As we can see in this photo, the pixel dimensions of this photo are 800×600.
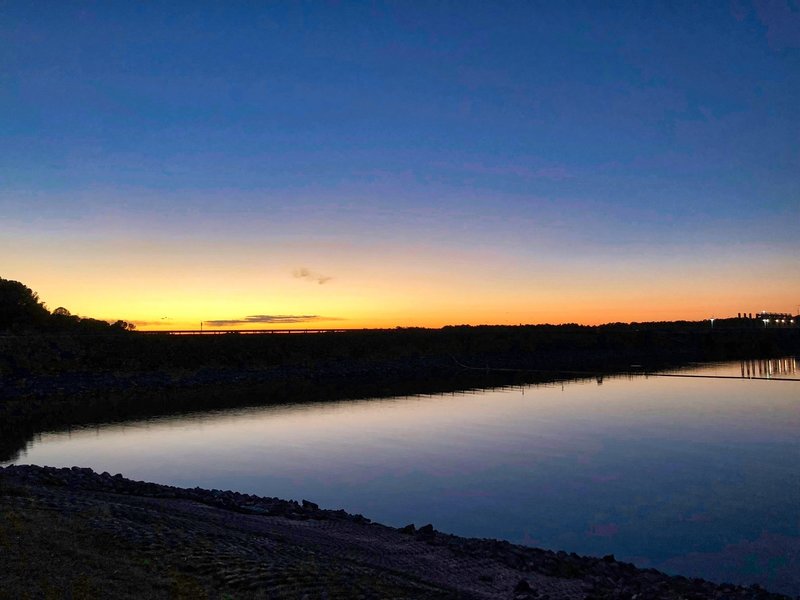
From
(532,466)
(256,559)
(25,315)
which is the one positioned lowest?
(532,466)

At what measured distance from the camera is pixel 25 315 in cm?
6888

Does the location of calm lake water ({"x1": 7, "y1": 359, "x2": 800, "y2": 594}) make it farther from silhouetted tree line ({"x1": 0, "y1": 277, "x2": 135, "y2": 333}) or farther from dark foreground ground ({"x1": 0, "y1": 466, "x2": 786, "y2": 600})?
silhouetted tree line ({"x1": 0, "y1": 277, "x2": 135, "y2": 333})

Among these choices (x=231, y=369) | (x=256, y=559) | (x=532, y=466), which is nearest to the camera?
(x=256, y=559)

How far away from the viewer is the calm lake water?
629 inches

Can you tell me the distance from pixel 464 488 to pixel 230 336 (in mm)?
55264

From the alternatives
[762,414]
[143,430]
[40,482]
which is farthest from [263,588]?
[762,414]

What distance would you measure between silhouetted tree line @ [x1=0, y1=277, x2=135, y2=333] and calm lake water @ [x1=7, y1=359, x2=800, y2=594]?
133 ft

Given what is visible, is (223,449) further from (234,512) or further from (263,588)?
(263,588)

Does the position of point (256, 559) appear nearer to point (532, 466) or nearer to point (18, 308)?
point (532, 466)

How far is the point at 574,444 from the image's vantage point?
28547mm

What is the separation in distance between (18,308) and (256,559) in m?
69.3

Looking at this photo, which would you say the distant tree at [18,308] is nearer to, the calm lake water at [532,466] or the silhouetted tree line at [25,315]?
the silhouetted tree line at [25,315]

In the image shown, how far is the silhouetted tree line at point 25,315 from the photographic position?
2643 inches

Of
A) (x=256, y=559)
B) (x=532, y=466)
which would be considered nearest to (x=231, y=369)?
(x=532, y=466)
